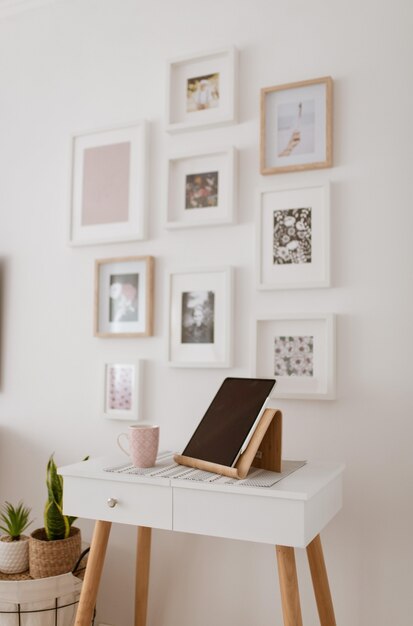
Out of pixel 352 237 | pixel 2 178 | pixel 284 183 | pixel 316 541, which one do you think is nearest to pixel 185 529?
pixel 316 541

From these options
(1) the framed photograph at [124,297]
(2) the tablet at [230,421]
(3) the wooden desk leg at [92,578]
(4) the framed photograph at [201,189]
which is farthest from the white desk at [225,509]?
(4) the framed photograph at [201,189]

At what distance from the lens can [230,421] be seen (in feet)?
5.10

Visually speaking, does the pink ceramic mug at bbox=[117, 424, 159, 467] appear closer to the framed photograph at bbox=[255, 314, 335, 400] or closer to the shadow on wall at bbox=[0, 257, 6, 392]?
the framed photograph at bbox=[255, 314, 335, 400]

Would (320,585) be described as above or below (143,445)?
below

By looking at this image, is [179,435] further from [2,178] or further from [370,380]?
[2,178]

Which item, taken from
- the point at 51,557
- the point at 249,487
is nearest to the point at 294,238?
the point at 249,487

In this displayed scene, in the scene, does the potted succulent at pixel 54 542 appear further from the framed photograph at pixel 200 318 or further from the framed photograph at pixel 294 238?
the framed photograph at pixel 294 238

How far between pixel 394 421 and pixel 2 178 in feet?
5.71

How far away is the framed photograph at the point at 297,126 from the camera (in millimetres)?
1871

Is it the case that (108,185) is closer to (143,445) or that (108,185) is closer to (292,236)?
(292,236)

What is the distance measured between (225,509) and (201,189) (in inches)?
42.8

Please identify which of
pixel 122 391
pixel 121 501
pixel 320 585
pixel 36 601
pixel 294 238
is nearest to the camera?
pixel 121 501

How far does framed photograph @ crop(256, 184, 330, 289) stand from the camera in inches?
73.0

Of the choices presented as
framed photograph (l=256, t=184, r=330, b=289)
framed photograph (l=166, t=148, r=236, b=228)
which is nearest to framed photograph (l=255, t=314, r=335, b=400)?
framed photograph (l=256, t=184, r=330, b=289)
